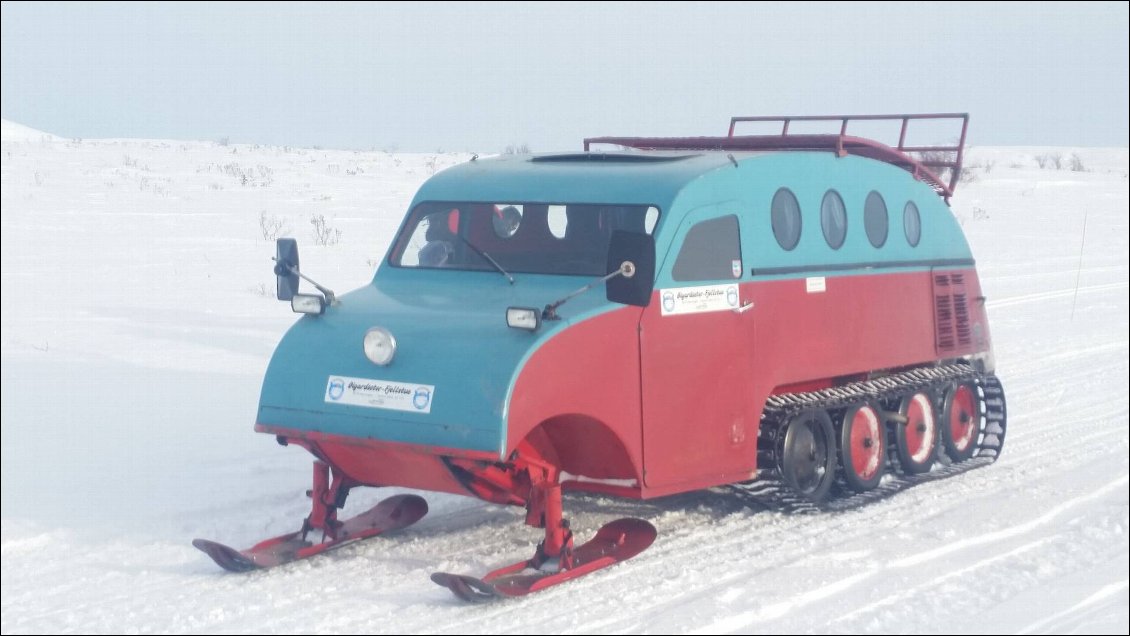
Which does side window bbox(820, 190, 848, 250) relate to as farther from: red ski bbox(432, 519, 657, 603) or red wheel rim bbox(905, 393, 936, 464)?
red ski bbox(432, 519, 657, 603)

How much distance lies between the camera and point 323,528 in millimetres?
8672

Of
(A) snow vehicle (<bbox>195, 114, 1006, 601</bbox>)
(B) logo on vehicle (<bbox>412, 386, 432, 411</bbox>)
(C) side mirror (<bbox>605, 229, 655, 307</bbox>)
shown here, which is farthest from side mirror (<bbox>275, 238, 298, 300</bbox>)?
(C) side mirror (<bbox>605, 229, 655, 307</bbox>)

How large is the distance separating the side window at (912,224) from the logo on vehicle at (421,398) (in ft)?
16.9

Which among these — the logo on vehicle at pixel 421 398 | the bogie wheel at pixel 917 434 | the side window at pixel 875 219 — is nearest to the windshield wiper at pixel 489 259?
the logo on vehicle at pixel 421 398

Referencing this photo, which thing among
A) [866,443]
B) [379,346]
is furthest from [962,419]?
[379,346]

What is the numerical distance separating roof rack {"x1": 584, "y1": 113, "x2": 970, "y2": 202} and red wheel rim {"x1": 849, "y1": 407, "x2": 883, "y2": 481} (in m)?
1.97

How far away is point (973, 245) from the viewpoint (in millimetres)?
26188

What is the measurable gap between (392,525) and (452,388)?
5.84 feet

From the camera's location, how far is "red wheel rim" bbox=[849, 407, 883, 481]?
10.7 metres

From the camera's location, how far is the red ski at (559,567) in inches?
294

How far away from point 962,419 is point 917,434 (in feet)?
2.64

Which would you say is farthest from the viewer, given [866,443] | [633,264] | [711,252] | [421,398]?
[866,443]

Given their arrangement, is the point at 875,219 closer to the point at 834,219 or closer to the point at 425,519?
the point at 834,219

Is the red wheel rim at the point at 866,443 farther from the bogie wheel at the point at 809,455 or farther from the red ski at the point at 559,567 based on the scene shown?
the red ski at the point at 559,567
